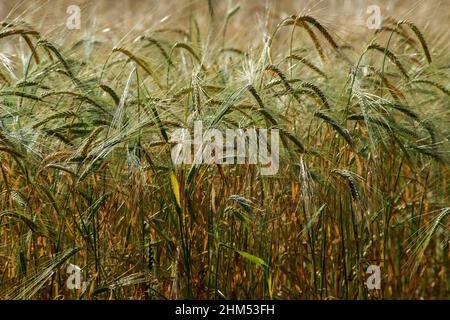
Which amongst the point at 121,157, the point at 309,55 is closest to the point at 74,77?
the point at 121,157

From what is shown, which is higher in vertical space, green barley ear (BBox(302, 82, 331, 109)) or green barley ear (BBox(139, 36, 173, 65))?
green barley ear (BBox(139, 36, 173, 65))

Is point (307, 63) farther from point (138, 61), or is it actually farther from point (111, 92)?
point (111, 92)

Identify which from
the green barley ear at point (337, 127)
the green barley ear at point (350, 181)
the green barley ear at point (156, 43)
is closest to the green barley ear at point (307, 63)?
the green barley ear at point (337, 127)

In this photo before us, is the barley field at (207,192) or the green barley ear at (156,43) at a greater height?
the green barley ear at (156,43)

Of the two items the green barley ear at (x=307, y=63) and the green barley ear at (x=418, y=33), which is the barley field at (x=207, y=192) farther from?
the green barley ear at (x=307, y=63)

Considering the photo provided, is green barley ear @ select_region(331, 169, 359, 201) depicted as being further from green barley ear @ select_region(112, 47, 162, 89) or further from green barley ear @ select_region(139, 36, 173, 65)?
green barley ear @ select_region(139, 36, 173, 65)

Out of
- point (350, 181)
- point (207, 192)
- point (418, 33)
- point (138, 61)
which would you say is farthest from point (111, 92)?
point (418, 33)

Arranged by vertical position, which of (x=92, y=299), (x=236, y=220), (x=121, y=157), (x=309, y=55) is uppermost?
(x=309, y=55)

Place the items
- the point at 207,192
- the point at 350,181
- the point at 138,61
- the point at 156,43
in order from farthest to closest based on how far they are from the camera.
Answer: the point at 156,43
the point at 138,61
the point at 207,192
the point at 350,181

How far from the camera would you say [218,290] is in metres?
3.00

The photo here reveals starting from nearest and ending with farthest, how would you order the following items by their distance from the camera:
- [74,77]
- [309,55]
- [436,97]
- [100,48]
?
[74,77] → [436,97] → [309,55] → [100,48]

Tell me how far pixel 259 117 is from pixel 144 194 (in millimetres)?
491

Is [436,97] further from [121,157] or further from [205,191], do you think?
[121,157]

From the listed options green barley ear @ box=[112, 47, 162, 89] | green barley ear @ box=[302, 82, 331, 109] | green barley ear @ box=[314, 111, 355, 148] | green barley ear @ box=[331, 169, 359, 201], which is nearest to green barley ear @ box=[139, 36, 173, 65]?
green barley ear @ box=[112, 47, 162, 89]
